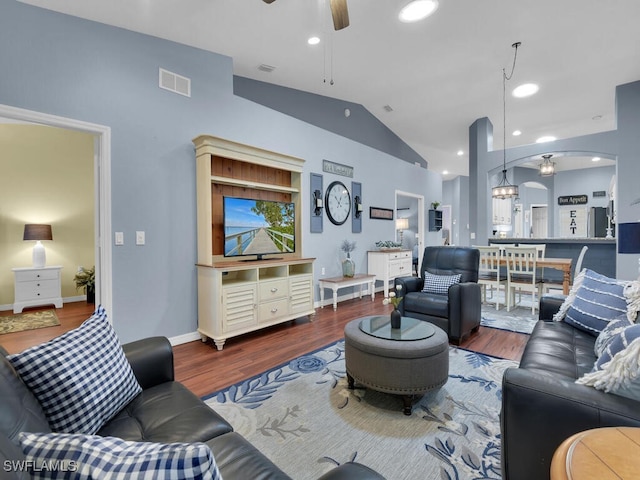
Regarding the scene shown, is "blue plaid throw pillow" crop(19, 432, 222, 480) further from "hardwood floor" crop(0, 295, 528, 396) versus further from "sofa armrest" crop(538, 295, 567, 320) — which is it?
"sofa armrest" crop(538, 295, 567, 320)

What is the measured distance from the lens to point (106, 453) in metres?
0.54

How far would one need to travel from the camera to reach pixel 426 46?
3844 millimetres

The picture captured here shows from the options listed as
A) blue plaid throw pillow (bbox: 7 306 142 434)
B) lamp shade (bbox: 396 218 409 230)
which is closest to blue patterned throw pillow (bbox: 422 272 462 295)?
blue plaid throw pillow (bbox: 7 306 142 434)

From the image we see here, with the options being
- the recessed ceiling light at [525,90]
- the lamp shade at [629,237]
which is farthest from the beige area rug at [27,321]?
the recessed ceiling light at [525,90]

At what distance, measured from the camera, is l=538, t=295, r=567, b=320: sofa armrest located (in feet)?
8.24

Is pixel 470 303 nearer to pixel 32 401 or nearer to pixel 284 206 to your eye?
pixel 284 206

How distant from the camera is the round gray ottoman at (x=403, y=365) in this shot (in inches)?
76.6

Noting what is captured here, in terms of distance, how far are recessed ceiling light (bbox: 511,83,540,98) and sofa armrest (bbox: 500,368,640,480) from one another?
526 cm

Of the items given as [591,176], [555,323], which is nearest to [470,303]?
[555,323]

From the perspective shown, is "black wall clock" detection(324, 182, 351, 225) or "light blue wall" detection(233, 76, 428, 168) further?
"black wall clock" detection(324, 182, 351, 225)

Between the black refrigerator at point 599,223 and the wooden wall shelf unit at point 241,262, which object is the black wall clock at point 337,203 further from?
the black refrigerator at point 599,223

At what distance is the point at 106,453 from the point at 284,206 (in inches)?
145

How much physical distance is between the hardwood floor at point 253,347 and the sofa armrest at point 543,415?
190cm

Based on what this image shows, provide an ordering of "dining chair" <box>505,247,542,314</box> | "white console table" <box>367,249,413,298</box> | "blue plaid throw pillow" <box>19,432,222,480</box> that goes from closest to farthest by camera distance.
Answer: "blue plaid throw pillow" <box>19,432,222,480</box> → "dining chair" <box>505,247,542,314</box> → "white console table" <box>367,249,413,298</box>
